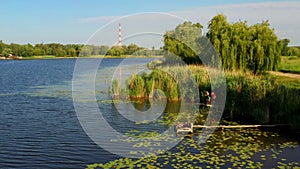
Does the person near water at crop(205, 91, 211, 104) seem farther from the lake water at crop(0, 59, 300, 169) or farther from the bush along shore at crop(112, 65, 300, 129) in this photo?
the lake water at crop(0, 59, 300, 169)

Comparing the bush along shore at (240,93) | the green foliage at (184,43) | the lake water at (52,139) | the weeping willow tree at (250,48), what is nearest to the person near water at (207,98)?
the bush along shore at (240,93)

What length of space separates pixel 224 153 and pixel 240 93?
7.10m

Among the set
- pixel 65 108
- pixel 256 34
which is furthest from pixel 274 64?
pixel 65 108

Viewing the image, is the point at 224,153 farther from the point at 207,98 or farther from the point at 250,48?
the point at 250,48

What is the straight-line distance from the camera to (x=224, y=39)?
28.1m

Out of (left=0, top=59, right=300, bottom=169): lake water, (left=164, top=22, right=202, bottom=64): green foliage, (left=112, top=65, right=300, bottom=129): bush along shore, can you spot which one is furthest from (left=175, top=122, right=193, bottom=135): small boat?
(left=164, top=22, right=202, bottom=64): green foliage

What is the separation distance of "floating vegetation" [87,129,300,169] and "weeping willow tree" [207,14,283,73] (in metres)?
13.8

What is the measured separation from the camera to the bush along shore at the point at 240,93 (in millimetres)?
15344

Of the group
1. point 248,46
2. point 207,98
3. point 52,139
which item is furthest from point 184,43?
point 52,139

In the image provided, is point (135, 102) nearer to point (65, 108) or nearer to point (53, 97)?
point (65, 108)

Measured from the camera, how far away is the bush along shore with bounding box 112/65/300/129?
50.3 ft

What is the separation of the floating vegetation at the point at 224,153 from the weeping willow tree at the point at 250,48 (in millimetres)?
13769

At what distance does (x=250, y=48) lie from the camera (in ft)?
88.9

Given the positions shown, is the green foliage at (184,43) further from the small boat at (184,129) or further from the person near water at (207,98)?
the small boat at (184,129)
